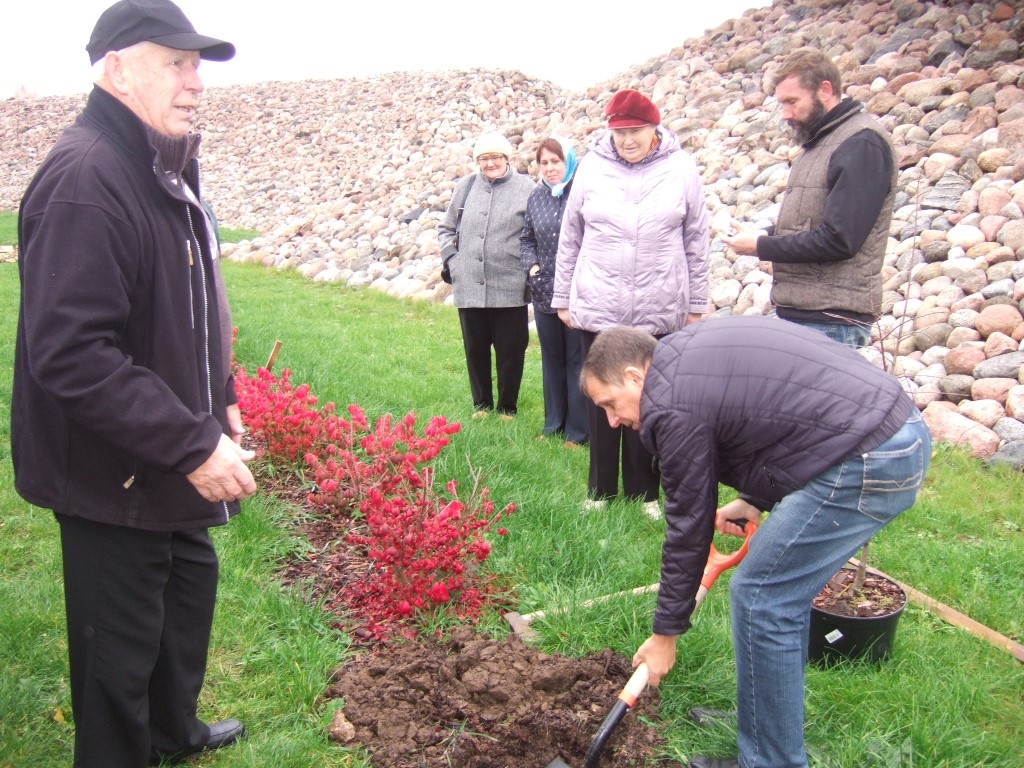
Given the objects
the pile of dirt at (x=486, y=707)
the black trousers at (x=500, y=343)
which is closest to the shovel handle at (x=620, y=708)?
the pile of dirt at (x=486, y=707)

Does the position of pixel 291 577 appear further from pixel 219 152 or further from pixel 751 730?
pixel 219 152

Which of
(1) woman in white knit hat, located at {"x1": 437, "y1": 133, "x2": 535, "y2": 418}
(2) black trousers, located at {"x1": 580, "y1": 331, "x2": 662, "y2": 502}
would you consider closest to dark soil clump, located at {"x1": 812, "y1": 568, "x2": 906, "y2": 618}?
(2) black trousers, located at {"x1": 580, "y1": 331, "x2": 662, "y2": 502}

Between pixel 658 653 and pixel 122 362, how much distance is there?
66.2 inches

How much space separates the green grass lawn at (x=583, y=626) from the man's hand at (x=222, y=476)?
103cm

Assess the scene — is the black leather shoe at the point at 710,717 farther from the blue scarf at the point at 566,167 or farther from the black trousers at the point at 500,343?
the blue scarf at the point at 566,167

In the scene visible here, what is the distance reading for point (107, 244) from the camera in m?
2.00

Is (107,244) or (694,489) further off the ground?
(107,244)

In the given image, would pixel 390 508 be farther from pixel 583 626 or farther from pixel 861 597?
pixel 861 597

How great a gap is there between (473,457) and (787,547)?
2.79 meters

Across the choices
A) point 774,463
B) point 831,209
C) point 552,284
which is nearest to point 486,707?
point 774,463

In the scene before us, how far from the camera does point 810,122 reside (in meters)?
3.95

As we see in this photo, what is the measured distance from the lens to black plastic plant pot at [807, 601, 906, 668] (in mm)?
3135

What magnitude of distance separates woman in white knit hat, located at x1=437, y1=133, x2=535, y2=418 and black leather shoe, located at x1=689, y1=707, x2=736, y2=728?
10.7 ft

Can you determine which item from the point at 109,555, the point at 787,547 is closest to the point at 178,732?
the point at 109,555
